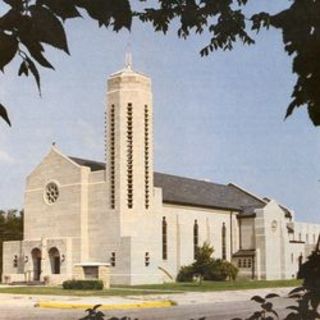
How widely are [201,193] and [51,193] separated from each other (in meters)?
13.5

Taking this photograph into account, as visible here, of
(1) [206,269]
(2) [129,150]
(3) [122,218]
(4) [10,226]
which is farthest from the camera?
(4) [10,226]

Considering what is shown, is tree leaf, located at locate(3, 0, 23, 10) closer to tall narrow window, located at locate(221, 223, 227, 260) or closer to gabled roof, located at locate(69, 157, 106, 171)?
gabled roof, located at locate(69, 157, 106, 171)

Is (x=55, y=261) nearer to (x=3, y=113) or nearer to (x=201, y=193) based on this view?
(x=201, y=193)

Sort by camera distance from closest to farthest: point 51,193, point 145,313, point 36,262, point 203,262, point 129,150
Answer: point 145,313
point 203,262
point 129,150
point 36,262
point 51,193

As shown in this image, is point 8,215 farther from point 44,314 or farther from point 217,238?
point 44,314

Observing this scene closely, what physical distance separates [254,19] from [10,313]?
716 inches

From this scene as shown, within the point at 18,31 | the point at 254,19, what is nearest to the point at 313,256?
the point at 254,19

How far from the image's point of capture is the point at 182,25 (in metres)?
2.99

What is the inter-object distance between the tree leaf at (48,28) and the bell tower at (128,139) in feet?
152

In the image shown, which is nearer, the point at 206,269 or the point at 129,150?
the point at 206,269

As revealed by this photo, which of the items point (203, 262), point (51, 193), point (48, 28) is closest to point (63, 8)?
point (48, 28)

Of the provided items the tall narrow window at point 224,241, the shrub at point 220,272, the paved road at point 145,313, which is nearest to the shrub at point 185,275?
the shrub at point 220,272

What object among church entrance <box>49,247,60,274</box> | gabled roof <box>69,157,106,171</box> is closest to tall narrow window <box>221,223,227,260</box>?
gabled roof <box>69,157,106,171</box>

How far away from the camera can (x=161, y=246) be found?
50.7m
